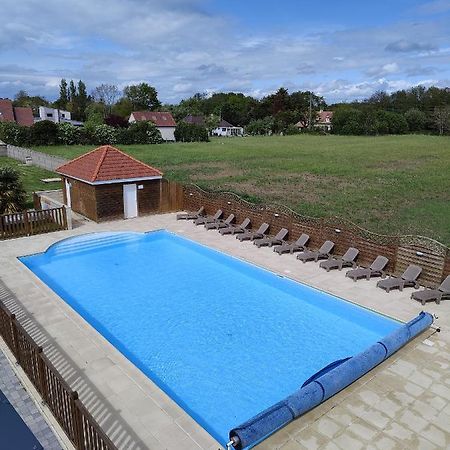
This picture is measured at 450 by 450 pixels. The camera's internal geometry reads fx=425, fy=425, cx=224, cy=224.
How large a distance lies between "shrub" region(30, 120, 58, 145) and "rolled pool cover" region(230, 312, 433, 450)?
51893 millimetres

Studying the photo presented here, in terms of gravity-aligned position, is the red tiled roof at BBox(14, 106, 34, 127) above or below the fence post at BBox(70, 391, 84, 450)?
Answer: above

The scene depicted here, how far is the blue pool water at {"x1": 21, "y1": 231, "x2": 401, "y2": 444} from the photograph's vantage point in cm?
862

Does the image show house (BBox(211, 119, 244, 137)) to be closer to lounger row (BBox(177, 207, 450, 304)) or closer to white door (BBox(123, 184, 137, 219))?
white door (BBox(123, 184, 137, 219))

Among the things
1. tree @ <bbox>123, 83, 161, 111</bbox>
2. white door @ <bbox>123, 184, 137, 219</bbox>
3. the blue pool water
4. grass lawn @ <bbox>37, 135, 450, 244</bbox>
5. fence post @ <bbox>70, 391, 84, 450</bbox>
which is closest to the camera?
fence post @ <bbox>70, 391, 84, 450</bbox>

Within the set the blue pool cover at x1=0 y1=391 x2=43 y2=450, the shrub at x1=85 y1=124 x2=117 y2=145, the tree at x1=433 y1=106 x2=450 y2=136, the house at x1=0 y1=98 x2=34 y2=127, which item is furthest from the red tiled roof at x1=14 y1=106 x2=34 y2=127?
the tree at x1=433 y1=106 x2=450 y2=136

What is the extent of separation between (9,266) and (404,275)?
40.8 feet

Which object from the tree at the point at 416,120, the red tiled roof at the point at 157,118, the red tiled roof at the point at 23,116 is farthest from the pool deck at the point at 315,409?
the tree at the point at 416,120

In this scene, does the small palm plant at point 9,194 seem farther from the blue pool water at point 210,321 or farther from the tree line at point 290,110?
the tree line at point 290,110

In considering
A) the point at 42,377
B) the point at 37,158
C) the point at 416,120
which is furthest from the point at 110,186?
the point at 416,120

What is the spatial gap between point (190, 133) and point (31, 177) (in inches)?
1599

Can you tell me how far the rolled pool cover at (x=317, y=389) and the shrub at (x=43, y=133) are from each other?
170ft

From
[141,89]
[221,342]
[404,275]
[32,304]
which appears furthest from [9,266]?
[141,89]

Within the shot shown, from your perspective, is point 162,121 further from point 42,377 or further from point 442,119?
point 42,377

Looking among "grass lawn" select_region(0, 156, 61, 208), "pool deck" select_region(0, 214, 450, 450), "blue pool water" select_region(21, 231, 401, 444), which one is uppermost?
"pool deck" select_region(0, 214, 450, 450)
